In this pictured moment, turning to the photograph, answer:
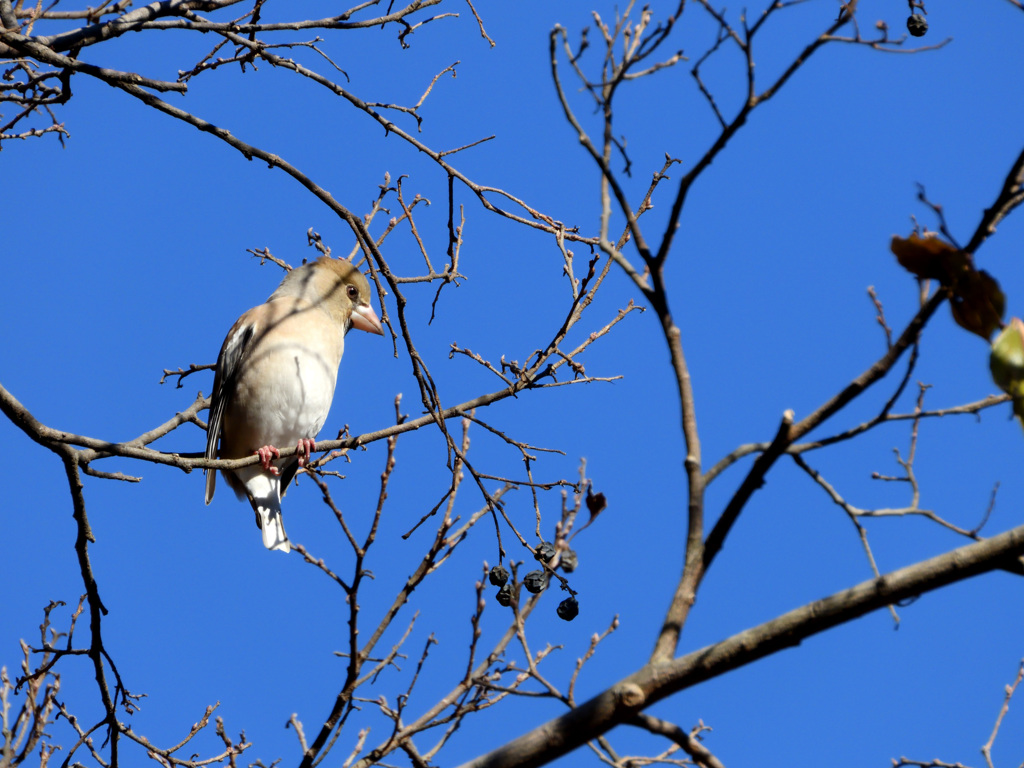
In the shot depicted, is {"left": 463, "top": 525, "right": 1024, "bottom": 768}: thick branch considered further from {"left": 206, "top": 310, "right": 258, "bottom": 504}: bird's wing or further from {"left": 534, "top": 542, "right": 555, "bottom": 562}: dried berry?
{"left": 206, "top": 310, "right": 258, "bottom": 504}: bird's wing

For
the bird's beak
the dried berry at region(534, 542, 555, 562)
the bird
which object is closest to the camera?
the dried berry at region(534, 542, 555, 562)

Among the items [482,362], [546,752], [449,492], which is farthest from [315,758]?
[546,752]

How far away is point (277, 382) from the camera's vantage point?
5602mm

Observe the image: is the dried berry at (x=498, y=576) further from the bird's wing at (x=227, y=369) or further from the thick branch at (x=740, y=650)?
the bird's wing at (x=227, y=369)

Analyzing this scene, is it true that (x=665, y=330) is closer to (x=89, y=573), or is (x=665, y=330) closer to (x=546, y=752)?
(x=546, y=752)

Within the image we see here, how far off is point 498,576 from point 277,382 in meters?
2.55

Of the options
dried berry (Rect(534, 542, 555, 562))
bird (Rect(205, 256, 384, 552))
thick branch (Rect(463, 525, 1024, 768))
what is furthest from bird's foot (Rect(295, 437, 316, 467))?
thick branch (Rect(463, 525, 1024, 768))

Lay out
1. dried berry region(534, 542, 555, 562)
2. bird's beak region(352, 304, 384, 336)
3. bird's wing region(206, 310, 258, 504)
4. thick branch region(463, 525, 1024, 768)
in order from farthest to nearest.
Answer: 1. bird's beak region(352, 304, 384, 336)
2. bird's wing region(206, 310, 258, 504)
3. dried berry region(534, 542, 555, 562)
4. thick branch region(463, 525, 1024, 768)

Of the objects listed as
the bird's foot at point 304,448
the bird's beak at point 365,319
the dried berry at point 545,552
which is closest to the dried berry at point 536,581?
the dried berry at point 545,552

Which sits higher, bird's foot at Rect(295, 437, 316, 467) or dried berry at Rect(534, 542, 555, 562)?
bird's foot at Rect(295, 437, 316, 467)

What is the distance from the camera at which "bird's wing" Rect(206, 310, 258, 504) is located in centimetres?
544

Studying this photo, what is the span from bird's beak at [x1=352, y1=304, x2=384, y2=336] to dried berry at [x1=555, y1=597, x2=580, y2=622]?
3198 mm

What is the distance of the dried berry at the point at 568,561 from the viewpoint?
11.1 feet

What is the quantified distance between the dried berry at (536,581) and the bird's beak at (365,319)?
3.12m
